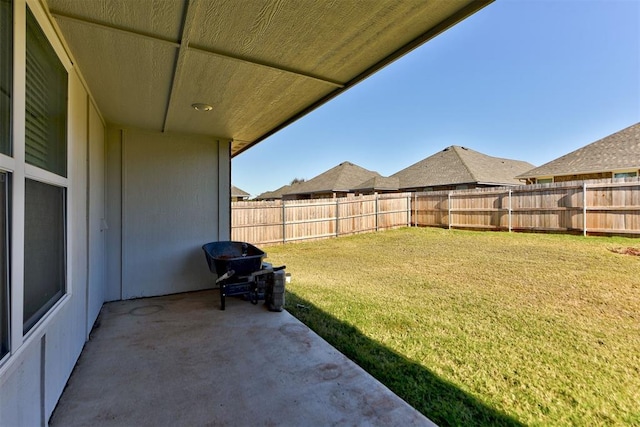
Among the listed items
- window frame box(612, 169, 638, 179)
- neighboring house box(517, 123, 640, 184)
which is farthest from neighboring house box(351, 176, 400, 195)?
window frame box(612, 169, 638, 179)

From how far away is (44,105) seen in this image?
1.77m

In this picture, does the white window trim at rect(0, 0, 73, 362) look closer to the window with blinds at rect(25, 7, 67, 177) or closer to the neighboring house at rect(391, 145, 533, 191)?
the window with blinds at rect(25, 7, 67, 177)

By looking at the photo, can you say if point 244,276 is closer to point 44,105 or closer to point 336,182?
point 44,105

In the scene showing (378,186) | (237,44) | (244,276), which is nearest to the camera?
(237,44)

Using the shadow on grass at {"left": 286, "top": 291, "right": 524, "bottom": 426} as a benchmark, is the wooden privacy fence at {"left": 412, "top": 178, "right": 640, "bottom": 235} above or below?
above

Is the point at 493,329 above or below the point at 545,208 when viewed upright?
below

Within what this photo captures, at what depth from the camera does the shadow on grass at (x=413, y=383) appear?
6.21 feet

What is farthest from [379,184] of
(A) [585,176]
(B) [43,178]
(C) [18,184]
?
(C) [18,184]

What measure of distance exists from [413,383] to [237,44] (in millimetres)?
2813

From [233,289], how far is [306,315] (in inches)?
39.4

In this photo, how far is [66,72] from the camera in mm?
2186

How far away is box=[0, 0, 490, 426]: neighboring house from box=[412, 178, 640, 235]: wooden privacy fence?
10.0 metres

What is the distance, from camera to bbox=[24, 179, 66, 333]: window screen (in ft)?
4.99

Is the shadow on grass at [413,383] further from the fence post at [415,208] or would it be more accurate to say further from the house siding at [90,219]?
the fence post at [415,208]
